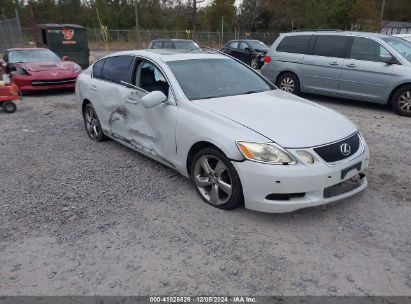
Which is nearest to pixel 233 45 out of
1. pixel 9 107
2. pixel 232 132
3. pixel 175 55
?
pixel 9 107

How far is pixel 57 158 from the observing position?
5.47 meters

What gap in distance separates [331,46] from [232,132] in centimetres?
646

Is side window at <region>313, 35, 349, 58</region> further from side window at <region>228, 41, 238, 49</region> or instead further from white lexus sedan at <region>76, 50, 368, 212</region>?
side window at <region>228, 41, 238, 49</region>

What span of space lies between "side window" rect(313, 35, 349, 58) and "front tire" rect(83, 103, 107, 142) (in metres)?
5.79

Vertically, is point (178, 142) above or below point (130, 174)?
above

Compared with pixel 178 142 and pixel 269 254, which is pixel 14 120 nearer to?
pixel 178 142

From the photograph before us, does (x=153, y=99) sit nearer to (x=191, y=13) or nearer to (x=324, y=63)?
(x=324, y=63)

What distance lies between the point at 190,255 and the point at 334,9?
33513 millimetres

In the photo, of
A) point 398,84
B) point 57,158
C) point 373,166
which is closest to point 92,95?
point 57,158

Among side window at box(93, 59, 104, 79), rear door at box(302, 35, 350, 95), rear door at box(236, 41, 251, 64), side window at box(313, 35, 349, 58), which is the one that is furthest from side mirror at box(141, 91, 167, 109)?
rear door at box(236, 41, 251, 64)

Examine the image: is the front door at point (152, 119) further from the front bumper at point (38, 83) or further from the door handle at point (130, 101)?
the front bumper at point (38, 83)

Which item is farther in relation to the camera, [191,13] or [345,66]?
[191,13]

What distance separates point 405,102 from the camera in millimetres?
7684

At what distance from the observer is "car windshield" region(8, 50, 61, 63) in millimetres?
11312
